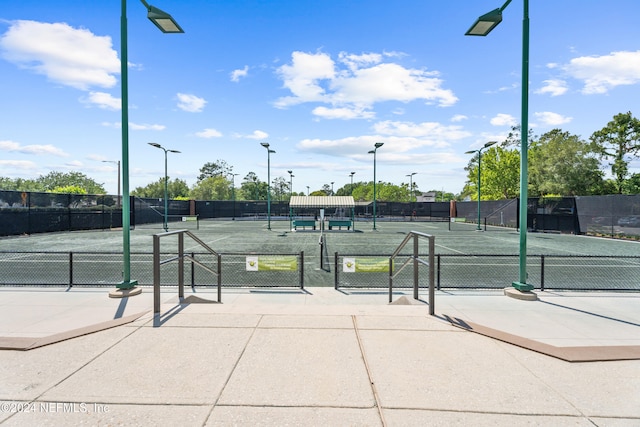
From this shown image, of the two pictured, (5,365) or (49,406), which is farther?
(5,365)

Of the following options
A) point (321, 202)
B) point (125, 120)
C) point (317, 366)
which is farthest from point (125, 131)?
point (321, 202)

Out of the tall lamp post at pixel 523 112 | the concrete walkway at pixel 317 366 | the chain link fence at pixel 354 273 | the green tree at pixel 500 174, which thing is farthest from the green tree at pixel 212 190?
the tall lamp post at pixel 523 112

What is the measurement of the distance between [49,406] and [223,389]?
1.67 m

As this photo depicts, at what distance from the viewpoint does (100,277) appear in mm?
10945

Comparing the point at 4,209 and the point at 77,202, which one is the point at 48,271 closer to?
the point at 4,209

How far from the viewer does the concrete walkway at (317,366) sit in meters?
3.29

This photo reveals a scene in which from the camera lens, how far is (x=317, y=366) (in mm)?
4164

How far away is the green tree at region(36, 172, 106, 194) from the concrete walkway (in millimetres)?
135811

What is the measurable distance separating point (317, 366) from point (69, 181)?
155 meters

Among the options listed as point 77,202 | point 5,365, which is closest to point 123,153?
point 5,365

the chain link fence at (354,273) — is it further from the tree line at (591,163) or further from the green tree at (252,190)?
the green tree at (252,190)

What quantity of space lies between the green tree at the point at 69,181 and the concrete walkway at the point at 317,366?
136 meters

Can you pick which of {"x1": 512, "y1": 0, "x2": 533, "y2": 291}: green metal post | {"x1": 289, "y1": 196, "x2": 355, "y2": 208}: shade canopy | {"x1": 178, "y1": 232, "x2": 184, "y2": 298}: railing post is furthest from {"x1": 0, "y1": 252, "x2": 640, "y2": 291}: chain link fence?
{"x1": 289, "y1": 196, "x2": 355, "y2": 208}: shade canopy

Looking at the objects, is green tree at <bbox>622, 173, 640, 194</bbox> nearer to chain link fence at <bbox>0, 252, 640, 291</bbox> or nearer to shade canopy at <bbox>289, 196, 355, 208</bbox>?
shade canopy at <bbox>289, 196, 355, 208</bbox>
